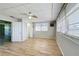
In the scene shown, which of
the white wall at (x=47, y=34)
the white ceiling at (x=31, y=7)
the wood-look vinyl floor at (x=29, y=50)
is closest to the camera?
the white ceiling at (x=31, y=7)

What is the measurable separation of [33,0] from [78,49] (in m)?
1.37

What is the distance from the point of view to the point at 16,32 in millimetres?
9695

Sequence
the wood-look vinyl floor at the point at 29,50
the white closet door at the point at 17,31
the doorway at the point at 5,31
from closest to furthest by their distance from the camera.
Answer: the wood-look vinyl floor at the point at 29,50, the doorway at the point at 5,31, the white closet door at the point at 17,31

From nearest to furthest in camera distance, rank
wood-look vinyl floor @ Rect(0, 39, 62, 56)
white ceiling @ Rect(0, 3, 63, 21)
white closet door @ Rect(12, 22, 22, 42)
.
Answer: white ceiling @ Rect(0, 3, 63, 21) < wood-look vinyl floor @ Rect(0, 39, 62, 56) < white closet door @ Rect(12, 22, 22, 42)

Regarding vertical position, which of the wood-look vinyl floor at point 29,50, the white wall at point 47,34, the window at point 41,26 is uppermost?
the window at point 41,26

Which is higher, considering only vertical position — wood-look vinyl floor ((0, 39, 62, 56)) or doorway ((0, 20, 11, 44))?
doorway ((0, 20, 11, 44))

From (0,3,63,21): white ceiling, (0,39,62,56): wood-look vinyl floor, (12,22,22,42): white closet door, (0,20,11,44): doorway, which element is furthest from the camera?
(12,22,22,42): white closet door

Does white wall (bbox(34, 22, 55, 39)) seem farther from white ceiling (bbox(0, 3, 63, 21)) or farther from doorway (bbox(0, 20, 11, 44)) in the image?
white ceiling (bbox(0, 3, 63, 21))

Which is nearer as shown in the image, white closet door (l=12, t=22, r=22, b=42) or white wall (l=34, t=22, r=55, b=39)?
white closet door (l=12, t=22, r=22, b=42)

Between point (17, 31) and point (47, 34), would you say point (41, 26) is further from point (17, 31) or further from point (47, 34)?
point (17, 31)

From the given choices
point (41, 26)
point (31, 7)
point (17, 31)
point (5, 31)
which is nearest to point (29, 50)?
point (31, 7)

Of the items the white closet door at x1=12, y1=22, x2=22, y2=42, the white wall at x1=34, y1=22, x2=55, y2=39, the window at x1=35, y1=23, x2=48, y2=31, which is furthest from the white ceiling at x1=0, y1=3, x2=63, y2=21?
the window at x1=35, y1=23, x2=48, y2=31

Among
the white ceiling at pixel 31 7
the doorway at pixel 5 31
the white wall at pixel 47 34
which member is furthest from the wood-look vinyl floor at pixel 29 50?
the white wall at pixel 47 34

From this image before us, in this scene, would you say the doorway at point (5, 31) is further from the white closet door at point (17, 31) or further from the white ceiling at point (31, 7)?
the white ceiling at point (31, 7)
